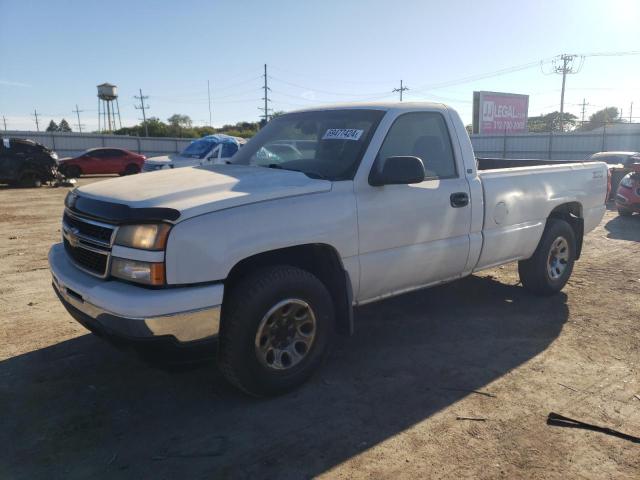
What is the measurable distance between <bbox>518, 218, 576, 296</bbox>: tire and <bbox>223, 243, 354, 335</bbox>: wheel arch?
8.65ft

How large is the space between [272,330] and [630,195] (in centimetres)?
1070

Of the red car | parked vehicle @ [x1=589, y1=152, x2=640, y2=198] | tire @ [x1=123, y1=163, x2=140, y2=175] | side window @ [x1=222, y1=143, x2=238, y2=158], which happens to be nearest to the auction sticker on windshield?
parked vehicle @ [x1=589, y1=152, x2=640, y2=198]

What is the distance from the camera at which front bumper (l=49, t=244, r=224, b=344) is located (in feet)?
9.16

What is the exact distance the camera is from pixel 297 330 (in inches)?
136

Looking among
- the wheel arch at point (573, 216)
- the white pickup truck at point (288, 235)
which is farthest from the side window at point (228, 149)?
the wheel arch at point (573, 216)

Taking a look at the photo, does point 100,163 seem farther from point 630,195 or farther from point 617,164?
point 630,195

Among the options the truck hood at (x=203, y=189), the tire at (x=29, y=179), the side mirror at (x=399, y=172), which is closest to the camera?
the truck hood at (x=203, y=189)

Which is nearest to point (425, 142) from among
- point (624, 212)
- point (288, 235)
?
point (288, 235)

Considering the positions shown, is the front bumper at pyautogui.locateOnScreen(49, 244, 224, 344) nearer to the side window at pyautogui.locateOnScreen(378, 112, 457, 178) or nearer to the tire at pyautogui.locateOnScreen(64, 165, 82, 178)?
the side window at pyautogui.locateOnScreen(378, 112, 457, 178)

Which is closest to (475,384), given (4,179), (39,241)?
(39,241)

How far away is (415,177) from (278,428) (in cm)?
188

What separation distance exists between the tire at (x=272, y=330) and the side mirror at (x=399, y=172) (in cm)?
84

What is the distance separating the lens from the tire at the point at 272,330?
3.12m

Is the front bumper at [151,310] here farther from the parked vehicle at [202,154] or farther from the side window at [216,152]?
the side window at [216,152]
